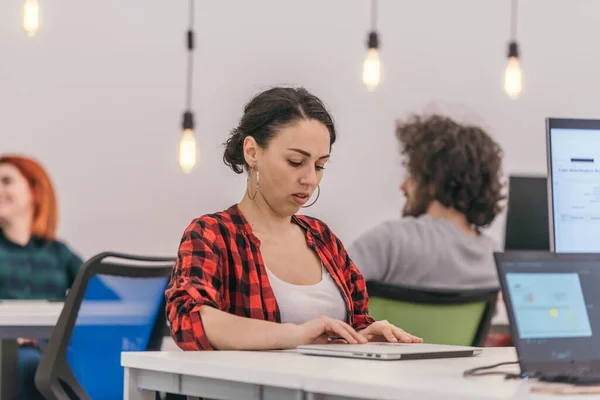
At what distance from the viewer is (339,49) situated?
17.0 feet

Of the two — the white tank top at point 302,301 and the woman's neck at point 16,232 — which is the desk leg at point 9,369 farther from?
the white tank top at point 302,301

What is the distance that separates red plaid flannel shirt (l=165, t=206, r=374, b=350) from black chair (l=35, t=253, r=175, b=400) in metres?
0.42

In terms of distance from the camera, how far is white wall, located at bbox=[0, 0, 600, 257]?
4.49 metres

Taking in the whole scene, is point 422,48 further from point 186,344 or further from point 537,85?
point 186,344

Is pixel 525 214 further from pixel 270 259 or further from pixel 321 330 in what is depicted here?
pixel 321 330

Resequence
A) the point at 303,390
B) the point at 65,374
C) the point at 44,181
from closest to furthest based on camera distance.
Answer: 1. the point at 303,390
2. the point at 65,374
3. the point at 44,181

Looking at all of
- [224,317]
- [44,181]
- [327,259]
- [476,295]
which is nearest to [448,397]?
[224,317]

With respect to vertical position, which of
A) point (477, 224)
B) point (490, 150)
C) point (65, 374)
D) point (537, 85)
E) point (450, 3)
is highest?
point (450, 3)

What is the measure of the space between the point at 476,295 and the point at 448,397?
4.46ft

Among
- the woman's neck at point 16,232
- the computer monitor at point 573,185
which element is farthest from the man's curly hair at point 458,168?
the woman's neck at point 16,232

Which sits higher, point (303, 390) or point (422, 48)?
point (422, 48)

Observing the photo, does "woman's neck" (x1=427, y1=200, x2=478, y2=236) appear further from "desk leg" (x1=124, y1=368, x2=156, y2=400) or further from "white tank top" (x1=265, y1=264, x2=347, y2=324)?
"desk leg" (x1=124, y1=368, x2=156, y2=400)

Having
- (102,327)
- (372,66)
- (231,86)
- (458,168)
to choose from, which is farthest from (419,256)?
(231,86)

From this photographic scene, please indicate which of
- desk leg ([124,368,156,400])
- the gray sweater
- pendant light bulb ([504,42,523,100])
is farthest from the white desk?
pendant light bulb ([504,42,523,100])
